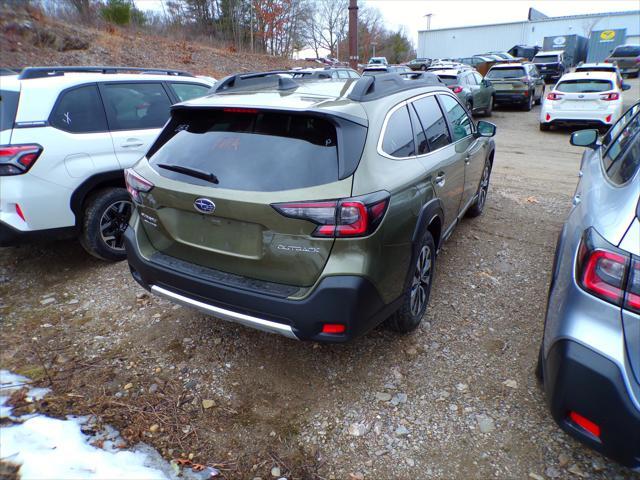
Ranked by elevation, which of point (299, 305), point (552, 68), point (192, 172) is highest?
point (552, 68)

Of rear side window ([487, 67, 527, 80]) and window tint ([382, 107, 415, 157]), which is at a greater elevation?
rear side window ([487, 67, 527, 80])

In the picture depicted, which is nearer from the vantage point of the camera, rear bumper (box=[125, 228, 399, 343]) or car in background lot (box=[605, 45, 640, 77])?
A: rear bumper (box=[125, 228, 399, 343])

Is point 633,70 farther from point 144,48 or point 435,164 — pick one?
point 435,164

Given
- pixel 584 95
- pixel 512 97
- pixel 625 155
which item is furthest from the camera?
pixel 512 97

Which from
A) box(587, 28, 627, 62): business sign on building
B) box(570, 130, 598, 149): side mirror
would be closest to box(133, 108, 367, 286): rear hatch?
box(570, 130, 598, 149): side mirror

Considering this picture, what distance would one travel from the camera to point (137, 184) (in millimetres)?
2920

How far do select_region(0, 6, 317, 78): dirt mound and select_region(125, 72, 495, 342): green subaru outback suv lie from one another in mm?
13696

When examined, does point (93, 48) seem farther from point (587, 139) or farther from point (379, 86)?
point (587, 139)

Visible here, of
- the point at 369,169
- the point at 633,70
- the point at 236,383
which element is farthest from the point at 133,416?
the point at 633,70

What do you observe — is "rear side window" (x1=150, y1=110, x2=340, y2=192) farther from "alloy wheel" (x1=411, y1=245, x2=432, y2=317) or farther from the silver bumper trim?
"alloy wheel" (x1=411, y1=245, x2=432, y2=317)

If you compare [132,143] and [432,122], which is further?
→ [132,143]

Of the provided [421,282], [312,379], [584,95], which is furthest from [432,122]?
[584,95]

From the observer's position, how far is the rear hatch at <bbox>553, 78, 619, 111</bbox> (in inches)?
446

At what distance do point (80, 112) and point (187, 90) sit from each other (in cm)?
149
